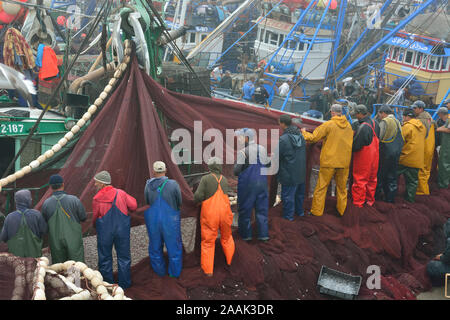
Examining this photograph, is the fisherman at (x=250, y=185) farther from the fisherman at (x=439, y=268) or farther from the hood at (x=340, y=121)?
the fisherman at (x=439, y=268)

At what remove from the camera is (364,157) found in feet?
24.2

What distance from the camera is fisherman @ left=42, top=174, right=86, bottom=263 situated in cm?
526

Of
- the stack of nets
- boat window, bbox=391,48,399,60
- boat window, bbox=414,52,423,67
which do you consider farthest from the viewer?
boat window, bbox=391,48,399,60

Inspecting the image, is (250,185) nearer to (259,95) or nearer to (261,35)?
(259,95)

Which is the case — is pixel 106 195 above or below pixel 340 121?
below

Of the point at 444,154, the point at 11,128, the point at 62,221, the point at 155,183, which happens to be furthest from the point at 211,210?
the point at 444,154

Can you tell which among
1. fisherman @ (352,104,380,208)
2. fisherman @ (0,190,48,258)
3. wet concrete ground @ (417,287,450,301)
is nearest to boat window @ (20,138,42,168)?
→ fisherman @ (0,190,48,258)

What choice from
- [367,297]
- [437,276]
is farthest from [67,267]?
[437,276]

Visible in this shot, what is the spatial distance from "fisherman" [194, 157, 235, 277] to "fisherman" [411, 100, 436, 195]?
4406 millimetres

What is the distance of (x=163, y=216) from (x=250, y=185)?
133cm

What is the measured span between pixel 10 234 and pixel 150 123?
2109 millimetres

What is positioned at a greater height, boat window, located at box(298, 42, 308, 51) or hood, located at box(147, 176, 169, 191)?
boat window, located at box(298, 42, 308, 51)

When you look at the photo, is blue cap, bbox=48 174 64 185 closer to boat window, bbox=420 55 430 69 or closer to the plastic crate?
the plastic crate

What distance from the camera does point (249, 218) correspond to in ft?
20.8
